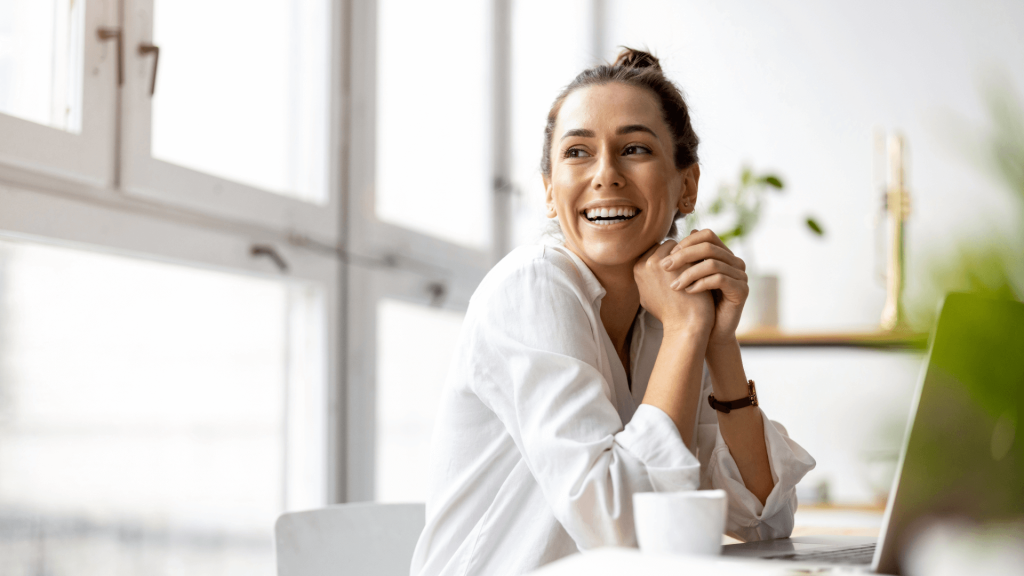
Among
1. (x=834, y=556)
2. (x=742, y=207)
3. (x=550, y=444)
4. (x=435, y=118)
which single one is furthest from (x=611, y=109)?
(x=742, y=207)

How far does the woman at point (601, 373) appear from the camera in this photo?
35.6 inches

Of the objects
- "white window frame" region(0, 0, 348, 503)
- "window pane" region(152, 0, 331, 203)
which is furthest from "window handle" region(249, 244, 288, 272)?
"window pane" region(152, 0, 331, 203)

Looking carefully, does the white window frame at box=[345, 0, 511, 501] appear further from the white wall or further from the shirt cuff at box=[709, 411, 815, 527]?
the shirt cuff at box=[709, 411, 815, 527]

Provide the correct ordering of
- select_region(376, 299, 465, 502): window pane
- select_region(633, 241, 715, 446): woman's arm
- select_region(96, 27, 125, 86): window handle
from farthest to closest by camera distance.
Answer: select_region(376, 299, 465, 502): window pane < select_region(96, 27, 125, 86): window handle < select_region(633, 241, 715, 446): woman's arm

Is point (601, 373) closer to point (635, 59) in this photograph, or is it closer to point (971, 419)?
point (635, 59)

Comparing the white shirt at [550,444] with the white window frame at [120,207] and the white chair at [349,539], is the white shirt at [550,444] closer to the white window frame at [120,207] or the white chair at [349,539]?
the white chair at [349,539]

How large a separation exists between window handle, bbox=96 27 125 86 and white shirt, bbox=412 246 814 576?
77cm

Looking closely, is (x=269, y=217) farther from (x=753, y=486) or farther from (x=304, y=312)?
(x=753, y=486)

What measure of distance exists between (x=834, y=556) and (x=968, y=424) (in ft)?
1.61

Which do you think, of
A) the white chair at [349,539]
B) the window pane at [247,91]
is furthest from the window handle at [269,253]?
the white chair at [349,539]

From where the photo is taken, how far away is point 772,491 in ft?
3.72

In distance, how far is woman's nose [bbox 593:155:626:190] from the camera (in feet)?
3.80

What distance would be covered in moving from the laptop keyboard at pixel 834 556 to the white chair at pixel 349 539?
0.60m

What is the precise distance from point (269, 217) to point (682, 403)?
1130 mm
